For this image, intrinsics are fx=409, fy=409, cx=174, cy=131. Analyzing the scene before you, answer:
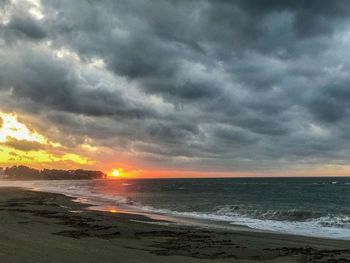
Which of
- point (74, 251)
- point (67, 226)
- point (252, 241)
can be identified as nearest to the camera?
point (74, 251)

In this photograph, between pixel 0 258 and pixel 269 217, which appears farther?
pixel 269 217

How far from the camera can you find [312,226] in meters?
35.8

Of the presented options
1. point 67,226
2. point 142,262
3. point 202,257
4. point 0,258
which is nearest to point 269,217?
point 67,226

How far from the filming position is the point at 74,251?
1683cm

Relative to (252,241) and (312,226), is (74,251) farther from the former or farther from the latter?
(312,226)

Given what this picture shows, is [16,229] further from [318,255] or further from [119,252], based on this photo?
[318,255]

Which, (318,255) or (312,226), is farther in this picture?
(312,226)

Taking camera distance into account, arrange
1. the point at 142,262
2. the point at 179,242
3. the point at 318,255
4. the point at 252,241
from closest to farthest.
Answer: the point at 142,262, the point at 318,255, the point at 179,242, the point at 252,241

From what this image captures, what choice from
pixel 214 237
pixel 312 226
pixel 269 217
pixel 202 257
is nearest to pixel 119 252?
pixel 202 257

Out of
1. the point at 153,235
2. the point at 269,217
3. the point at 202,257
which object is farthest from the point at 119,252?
the point at 269,217

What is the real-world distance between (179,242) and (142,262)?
6.69 metres

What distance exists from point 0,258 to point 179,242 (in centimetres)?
1024

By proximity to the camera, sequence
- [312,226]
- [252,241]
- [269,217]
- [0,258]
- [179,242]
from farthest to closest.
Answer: [269,217], [312,226], [252,241], [179,242], [0,258]

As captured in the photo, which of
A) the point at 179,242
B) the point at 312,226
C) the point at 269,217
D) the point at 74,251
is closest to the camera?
the point at 74,251
